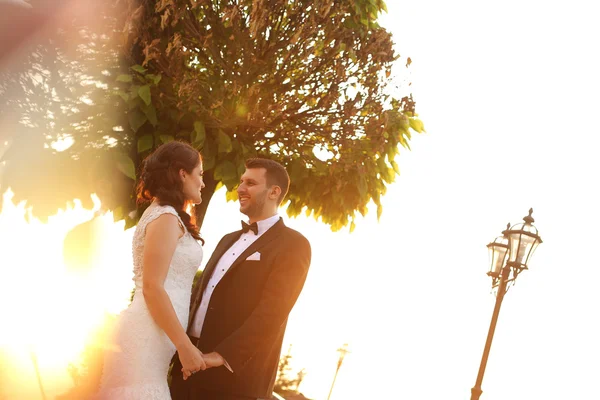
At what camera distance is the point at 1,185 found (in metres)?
12.5

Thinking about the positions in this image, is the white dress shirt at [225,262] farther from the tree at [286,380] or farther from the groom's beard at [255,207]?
the tree at [286,380]

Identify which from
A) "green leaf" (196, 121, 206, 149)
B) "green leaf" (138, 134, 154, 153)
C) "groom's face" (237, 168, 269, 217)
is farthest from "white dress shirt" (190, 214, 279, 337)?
"green leaf" (138, 134, 154, 153)

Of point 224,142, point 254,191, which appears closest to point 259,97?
point 224,142

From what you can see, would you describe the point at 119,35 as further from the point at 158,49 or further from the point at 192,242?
the point at 192,242

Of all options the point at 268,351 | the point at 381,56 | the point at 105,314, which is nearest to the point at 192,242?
the point at 268,351

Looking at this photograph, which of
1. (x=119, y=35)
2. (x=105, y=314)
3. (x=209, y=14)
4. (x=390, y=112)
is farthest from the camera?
(x=390, y=112)

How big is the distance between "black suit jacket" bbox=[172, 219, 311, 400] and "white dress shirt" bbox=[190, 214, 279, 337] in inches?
2.3

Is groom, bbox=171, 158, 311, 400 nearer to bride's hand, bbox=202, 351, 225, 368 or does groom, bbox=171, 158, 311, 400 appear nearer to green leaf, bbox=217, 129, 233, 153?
bride's hand, bbox=202, 351, 225, 368

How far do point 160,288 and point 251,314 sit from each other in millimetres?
674

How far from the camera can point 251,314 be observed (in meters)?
4.37

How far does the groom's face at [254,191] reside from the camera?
487 centimetres

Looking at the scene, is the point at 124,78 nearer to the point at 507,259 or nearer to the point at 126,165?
the point at 126,165

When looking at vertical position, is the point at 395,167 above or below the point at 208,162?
above

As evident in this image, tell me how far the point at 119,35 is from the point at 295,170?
443 cm
